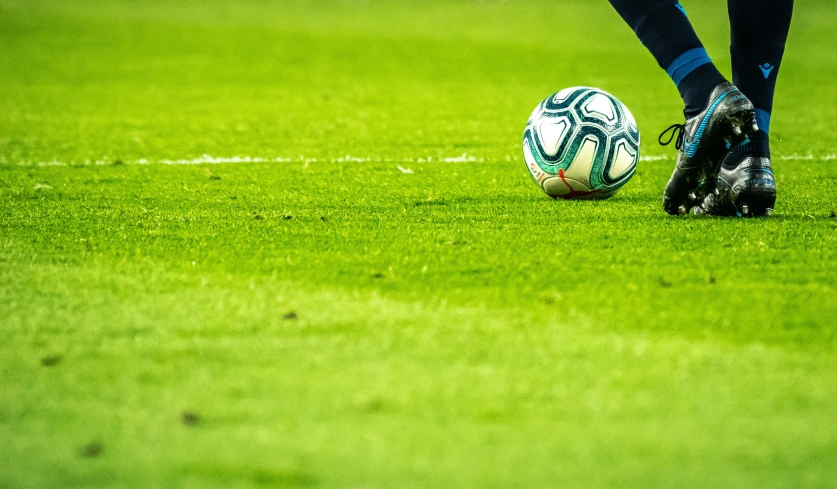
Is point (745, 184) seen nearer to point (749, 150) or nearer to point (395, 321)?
point (749, 150)

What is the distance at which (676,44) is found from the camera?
4.02 m

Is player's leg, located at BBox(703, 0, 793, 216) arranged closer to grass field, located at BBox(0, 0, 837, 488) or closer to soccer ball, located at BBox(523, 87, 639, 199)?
grass field, located at BBox(0, 0, 837, 488)

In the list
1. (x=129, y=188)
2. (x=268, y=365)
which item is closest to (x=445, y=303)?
(x=268, y=365)

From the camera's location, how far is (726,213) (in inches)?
168

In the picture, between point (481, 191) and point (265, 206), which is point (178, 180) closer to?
point (265, 206)

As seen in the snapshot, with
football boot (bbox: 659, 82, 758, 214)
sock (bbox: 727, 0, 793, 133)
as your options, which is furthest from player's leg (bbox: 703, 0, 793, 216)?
football boot (bbox: 659, 82, 758, 214)

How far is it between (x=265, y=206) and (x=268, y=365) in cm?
222

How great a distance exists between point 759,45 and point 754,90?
188mm

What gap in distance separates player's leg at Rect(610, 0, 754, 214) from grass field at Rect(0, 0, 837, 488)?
0.21m

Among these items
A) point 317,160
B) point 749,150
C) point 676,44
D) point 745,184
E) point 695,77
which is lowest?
point 317,160

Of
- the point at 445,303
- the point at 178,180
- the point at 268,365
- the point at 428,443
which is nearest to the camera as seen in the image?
the point at 428,443

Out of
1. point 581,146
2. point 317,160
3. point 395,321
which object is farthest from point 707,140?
point 317,160

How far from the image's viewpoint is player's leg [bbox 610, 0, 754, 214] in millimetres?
3797

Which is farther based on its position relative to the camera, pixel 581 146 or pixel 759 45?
pixel 581 146
